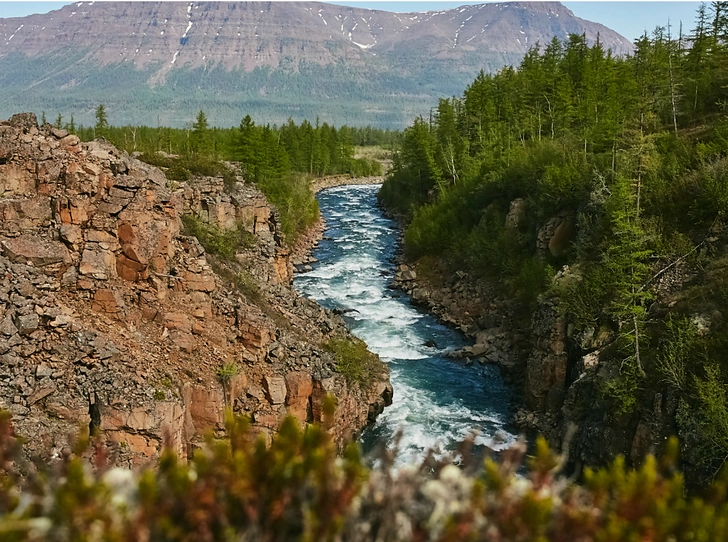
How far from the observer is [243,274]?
1001 inches

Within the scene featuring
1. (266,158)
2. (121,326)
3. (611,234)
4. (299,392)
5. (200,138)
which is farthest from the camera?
(200,138)

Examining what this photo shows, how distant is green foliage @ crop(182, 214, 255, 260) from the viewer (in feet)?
85.1

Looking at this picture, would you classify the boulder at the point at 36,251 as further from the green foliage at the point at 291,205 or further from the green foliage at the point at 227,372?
the green foliage at the point at 291,205

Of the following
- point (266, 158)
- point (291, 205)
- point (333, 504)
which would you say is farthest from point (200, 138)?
point (333, 504)

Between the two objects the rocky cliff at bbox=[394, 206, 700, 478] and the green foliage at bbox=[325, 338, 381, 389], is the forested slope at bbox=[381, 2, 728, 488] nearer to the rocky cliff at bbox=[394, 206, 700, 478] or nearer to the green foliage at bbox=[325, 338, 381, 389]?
the rocky cliff at bbox=[394, 206, 700, 478]

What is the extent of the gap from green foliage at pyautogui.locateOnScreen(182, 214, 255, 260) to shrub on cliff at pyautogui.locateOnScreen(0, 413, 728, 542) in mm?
20542

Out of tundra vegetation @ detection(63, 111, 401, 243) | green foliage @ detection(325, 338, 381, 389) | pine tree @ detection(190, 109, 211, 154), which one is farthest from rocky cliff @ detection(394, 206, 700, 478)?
pine tree @ detection(190, 109, 211, 154)

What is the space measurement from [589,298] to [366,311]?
14335mm

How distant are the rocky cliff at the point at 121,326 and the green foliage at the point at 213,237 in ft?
12.7

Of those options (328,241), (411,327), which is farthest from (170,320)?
(328,241)

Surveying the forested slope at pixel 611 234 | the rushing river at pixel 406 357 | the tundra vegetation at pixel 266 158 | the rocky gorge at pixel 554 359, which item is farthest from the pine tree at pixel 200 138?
the rocky gorge at pixel 554 359

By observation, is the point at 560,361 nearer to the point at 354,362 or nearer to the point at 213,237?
the point at 354,362

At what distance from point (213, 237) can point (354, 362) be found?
8727 mm

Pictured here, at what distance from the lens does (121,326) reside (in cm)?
1672
